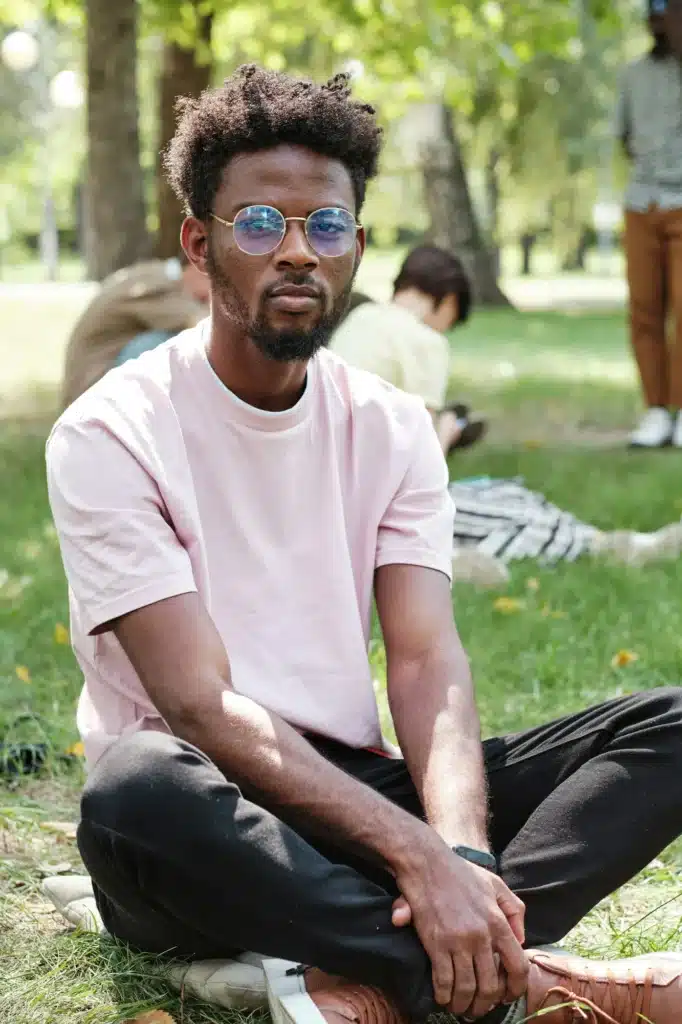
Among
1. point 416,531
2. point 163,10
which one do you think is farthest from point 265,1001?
point 163,10

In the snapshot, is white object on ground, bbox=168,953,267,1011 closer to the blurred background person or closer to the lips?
the lips

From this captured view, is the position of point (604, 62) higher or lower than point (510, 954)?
higher

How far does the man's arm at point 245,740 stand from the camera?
2.65 metres

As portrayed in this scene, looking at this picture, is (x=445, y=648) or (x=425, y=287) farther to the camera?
(x=425, y=287)

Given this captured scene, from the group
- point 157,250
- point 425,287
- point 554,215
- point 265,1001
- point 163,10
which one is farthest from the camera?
point 554,215

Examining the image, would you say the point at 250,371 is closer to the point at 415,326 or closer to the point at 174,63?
the point at 415,326

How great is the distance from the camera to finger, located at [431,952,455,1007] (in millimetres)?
2518

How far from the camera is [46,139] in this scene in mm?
38875

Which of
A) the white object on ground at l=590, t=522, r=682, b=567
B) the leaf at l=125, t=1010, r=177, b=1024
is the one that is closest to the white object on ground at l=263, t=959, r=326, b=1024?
the leaf at l=125, t=1010, r=177, b=1024

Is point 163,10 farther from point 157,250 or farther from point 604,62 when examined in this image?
point 604,62

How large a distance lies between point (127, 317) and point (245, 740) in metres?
4.69

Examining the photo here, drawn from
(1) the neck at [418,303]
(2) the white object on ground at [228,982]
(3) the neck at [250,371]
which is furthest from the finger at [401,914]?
(1) the neck at [418,303]

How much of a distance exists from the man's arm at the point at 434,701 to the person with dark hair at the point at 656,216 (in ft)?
20.2

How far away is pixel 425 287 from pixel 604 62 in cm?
1975
